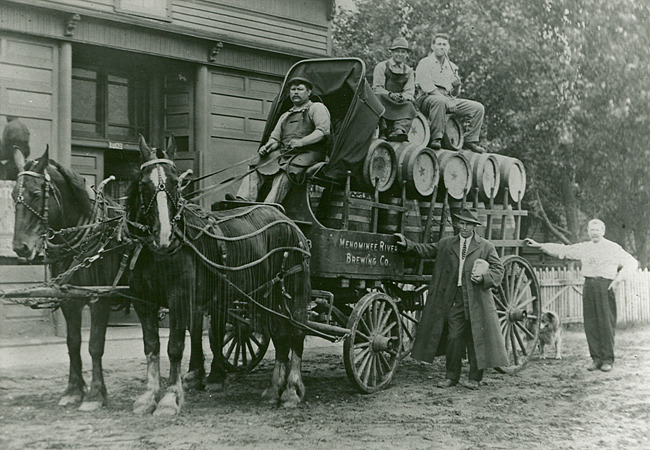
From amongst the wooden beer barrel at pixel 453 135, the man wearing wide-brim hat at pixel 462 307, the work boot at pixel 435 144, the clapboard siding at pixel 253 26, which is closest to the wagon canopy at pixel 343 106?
the man wearing wide-brim hat at pixel 462 307

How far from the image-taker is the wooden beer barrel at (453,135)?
9.51m

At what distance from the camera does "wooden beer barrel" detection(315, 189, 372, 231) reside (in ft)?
25.7

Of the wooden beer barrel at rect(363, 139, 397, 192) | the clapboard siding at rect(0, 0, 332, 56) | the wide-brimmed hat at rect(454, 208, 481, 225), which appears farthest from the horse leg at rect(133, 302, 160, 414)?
the clapboard siding at rect(0, 0, 332, 56)

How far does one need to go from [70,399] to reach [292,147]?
3.17 meters

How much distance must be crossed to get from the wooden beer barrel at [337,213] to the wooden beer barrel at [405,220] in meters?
0.32

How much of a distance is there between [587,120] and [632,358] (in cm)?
399

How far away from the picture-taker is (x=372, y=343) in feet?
25.0

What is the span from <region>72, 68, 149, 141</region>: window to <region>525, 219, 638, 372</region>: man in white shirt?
6557 mm

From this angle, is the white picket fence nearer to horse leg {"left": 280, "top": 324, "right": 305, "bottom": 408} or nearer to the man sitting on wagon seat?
the man sitting on wagon seat

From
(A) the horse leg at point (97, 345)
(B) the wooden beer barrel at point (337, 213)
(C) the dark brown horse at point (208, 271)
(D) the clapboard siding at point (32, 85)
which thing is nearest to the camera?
(C) the dark brown horse at point (208, 271)

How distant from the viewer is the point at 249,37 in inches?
493

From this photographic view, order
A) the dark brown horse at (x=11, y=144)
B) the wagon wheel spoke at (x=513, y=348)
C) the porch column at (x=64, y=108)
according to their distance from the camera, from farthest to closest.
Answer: the porch column at (x=64, y=108), the wagon wheel spoke at (x=513, y=348), the dark brown horse at (x=11, y=144)

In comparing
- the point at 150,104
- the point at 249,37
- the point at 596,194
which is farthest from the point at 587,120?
the point at 150,104

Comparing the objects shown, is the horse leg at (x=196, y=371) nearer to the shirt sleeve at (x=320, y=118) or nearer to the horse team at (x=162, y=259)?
the horse team at (x=162, y=259)
